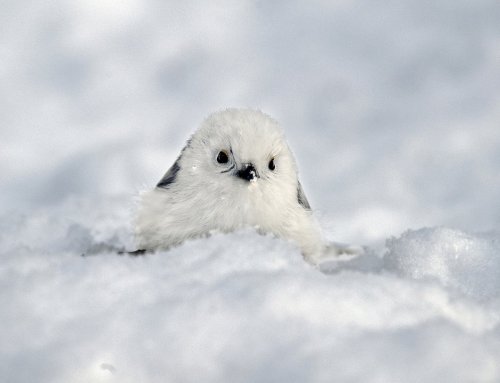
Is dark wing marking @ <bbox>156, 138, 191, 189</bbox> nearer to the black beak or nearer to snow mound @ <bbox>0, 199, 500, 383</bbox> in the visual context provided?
the black beak

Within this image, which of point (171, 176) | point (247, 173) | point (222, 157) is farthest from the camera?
point (171, 176)

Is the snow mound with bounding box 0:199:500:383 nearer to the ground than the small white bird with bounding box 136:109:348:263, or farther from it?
nearer to the ground

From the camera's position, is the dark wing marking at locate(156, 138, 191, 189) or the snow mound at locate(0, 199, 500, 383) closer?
the snow mound at locate(0, 199, 500, 383)

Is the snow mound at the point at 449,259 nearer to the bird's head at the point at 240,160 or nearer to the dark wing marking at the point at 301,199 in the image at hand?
the dark wing marking at the point at 301,199

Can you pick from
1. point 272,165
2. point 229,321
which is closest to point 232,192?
point 272,165

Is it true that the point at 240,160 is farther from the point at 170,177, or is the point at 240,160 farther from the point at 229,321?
the point at 229,321

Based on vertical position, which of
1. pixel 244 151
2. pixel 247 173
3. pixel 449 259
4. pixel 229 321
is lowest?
pixel 229 321

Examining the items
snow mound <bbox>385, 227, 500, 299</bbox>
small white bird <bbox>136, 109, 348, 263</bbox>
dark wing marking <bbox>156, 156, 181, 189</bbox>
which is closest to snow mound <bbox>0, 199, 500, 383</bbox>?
small white bird <bbox>136, 109, 348, 263</bbox>

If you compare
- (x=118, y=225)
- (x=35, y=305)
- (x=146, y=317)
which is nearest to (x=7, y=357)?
(x=35, y=305)
